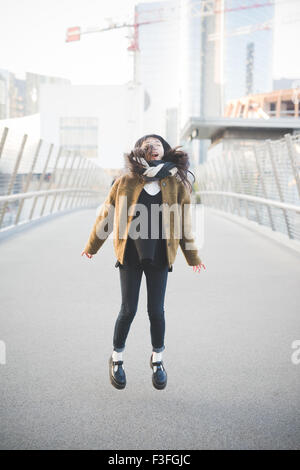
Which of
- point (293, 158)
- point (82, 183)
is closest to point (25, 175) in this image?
point (293, 158)

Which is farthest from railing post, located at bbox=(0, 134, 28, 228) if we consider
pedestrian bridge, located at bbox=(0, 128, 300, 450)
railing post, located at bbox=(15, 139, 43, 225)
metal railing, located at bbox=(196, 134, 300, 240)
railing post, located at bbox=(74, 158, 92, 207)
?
railing post, located at bbox=(74, 158, 92, 207)

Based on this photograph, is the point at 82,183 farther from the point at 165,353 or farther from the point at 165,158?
the point at 165,158

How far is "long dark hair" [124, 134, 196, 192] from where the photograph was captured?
3025 millimetres

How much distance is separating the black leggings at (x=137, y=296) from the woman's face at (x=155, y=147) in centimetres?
64

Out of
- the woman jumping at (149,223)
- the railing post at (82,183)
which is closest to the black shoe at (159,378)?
the woman jumping at (149,223)

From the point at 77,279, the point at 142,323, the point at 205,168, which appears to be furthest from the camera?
the point at 205,168

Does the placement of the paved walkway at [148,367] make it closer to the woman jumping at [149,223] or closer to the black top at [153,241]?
the woman jumping at [149,223]

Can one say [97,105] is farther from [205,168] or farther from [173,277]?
[173,277]

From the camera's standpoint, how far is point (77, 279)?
20.7ft

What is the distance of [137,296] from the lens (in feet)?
10.3

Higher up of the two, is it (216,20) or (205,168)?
(216,20)

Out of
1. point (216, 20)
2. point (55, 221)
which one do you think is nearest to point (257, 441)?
point (55, 221)

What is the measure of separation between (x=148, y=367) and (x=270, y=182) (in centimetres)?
807
